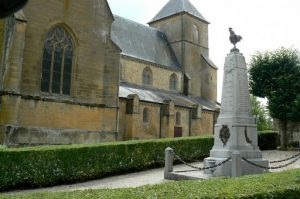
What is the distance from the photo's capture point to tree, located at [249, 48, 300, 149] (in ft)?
73.9

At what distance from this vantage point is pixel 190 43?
38688mm

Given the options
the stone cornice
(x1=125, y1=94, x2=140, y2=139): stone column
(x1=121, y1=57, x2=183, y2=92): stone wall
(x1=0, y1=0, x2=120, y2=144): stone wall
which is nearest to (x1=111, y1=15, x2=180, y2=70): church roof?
(x1=121, y1=57, x2=183, y2=92): stone wall

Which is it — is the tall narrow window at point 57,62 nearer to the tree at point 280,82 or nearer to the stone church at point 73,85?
the stone church at point 73,85

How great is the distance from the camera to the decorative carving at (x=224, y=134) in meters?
11.9

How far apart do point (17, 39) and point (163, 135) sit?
616 inches

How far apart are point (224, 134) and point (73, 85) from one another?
10230 millimetres

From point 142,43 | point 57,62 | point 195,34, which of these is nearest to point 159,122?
point 142,43

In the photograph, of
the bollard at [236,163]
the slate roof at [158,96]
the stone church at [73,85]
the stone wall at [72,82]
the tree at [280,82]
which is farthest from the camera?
the slate roof at [158,96]

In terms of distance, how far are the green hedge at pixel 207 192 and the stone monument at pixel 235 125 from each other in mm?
4736

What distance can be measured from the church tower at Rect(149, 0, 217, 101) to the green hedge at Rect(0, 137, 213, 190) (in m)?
22.1

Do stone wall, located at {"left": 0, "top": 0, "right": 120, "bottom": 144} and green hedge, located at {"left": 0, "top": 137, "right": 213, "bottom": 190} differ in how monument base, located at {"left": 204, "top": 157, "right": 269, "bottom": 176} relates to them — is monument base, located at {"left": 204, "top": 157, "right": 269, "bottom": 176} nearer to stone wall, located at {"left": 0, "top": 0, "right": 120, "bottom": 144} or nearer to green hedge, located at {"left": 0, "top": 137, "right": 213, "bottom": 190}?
green hedge, located at {"left": 0, "top": 137, "right": 213, "bottom": 190}

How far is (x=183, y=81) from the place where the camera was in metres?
36.6

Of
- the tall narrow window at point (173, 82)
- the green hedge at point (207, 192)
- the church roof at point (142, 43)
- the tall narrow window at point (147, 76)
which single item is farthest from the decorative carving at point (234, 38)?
the tall narrow window at point (173, 82)

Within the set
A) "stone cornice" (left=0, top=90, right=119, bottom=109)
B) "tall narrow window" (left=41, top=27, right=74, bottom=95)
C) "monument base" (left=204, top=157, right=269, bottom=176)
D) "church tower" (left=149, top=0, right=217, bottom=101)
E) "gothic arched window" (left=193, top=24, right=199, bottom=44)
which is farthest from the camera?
"gothic arched window" (left=193, top=24, right=199, bottom=44)
